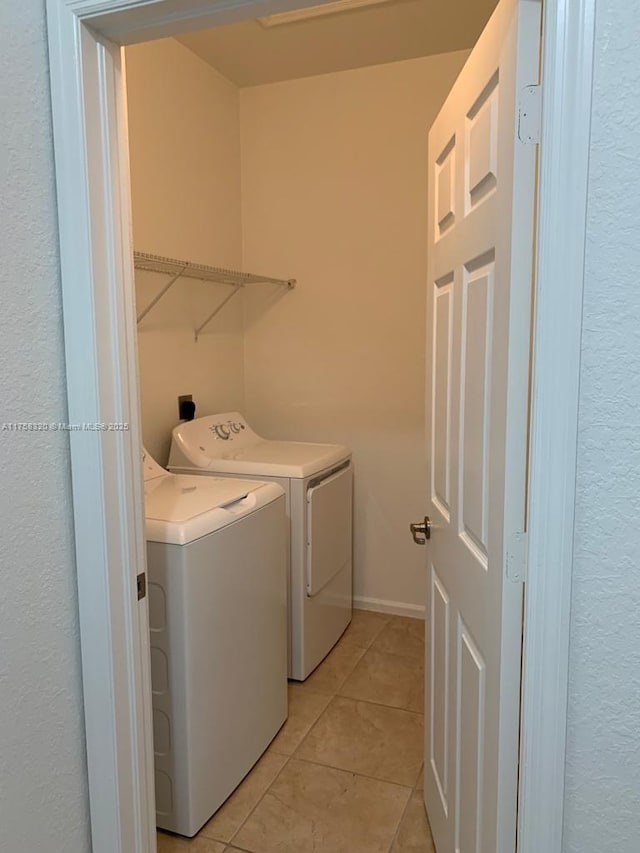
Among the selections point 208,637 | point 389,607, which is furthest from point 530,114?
point 389,607

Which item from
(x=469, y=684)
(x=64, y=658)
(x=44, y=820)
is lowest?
(x=44, y=820)

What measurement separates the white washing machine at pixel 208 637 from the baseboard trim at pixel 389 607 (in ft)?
3.92

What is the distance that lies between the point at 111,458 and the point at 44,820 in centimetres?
69

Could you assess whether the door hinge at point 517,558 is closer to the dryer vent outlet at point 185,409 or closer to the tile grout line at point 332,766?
the tile grout line at point 332,766

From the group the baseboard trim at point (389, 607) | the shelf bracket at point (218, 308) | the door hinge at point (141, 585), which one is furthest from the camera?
the baseboard trim at point (389, 607)

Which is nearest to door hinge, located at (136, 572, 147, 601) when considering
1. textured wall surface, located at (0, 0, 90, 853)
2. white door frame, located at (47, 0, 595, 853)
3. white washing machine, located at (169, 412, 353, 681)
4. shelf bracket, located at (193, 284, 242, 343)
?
white door frame, located at (47, 0, 595, 853)

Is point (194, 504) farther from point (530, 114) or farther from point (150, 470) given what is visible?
point (530, 114)

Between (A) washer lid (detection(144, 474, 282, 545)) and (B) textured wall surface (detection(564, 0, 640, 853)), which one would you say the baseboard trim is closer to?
(A) washer lid (detection(144, 474, 282, 545))

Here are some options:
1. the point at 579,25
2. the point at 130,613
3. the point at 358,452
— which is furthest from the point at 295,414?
the point at 579,25

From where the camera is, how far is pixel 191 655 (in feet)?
5.88

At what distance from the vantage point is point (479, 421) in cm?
124

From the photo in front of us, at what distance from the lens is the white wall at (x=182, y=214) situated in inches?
99.7

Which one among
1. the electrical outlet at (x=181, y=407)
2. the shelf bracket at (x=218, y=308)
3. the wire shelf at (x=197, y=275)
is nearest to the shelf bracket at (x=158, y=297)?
the wire shelf at (x=197, y=275)

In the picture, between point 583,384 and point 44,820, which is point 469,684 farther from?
point 44,820
